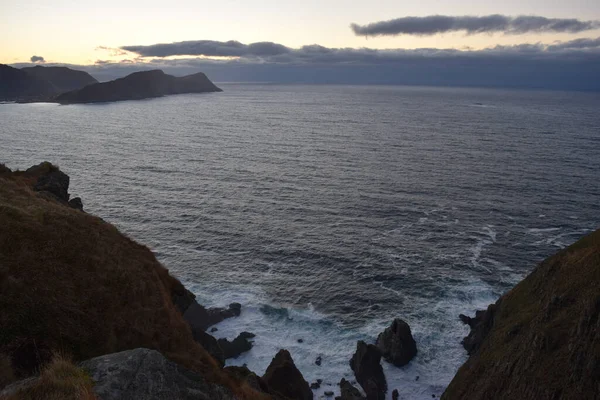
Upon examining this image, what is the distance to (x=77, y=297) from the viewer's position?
71.8 feet

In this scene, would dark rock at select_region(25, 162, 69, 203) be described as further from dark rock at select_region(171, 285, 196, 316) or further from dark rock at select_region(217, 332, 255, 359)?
dark rock at select_region(217, 332, 255, 359)

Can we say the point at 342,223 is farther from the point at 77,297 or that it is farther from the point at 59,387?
the point at 59,387

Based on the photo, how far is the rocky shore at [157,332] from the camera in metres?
16.6

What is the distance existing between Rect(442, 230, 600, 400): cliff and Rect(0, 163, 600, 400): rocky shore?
0.11 metres

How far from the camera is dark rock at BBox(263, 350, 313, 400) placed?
1550 inches

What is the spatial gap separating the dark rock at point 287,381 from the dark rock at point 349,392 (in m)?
3.29

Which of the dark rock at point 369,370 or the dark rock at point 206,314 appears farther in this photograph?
the dark rock at point 206,314

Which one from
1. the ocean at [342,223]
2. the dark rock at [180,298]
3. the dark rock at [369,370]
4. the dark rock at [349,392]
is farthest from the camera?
the ocean at [342,223]

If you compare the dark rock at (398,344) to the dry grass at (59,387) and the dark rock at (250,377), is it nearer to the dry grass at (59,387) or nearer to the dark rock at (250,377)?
the dark rock at (250,377)

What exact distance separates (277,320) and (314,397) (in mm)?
12409

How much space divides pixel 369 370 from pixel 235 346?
51.8 feet

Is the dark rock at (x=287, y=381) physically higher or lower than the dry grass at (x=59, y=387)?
lower

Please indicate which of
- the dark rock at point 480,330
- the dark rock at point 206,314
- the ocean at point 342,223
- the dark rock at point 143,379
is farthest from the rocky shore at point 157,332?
the dark rock at point 206,314

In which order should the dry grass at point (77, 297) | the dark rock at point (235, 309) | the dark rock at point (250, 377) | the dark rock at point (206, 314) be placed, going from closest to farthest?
the dry grass at point (77, 297)
the dark rock at point (250, 377)
the dark rock at point (206, 314)
the dark rock at point (235, 309)
